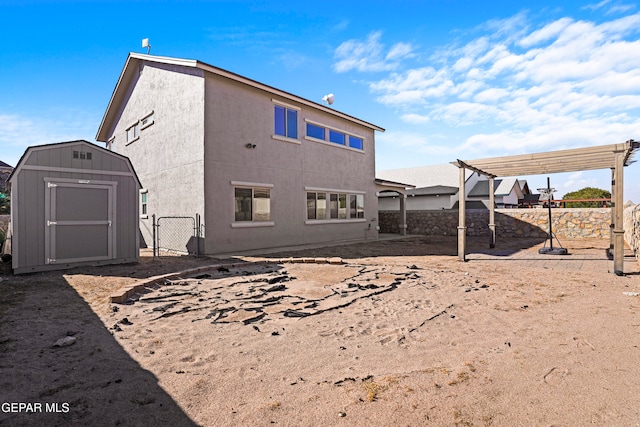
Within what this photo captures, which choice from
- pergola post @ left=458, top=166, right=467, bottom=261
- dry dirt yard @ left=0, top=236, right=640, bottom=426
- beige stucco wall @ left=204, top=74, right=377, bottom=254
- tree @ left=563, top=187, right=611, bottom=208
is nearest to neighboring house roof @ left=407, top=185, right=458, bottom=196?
beige stucco wall @ left=204, top=74, right=377, bottom=254

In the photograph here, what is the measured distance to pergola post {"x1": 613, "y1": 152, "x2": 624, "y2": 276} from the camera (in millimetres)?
7383

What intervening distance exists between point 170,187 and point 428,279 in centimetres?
1047

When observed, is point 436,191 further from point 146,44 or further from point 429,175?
point 146,44

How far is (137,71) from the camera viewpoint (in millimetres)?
15070

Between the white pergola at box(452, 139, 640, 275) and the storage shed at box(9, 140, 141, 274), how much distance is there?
33.0 ft

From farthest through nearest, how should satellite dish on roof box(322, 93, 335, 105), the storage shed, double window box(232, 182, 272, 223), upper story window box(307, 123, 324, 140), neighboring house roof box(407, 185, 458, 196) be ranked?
1. neighboring house roof box(407, 185, 458, 196)
2. satellite dish on roof box(322, 93, 335, 105)
3. upper story window box(307, 123, 324, 140)
4. double window box(232, 182, 272, 223)
5. the storage shed

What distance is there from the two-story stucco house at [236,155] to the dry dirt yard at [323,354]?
18.1 ft

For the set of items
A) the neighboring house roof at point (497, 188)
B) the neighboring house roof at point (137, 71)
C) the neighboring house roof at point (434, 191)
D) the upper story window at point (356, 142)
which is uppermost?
the neighboring house roof at point (137, 71)

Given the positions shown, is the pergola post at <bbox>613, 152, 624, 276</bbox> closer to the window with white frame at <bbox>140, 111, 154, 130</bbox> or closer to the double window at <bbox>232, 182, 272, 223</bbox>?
the double window at <bbox>232, 182, 272, 223</bbox>

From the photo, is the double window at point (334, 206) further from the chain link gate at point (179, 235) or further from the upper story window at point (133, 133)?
the upper story window at point (133, 133)

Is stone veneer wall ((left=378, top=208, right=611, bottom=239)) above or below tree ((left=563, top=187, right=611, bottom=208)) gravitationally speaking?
below

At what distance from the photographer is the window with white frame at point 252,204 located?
1198cm

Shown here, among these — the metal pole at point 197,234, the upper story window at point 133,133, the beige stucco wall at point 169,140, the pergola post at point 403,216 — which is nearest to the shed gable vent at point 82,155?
the beige stucco wall at point 169,140

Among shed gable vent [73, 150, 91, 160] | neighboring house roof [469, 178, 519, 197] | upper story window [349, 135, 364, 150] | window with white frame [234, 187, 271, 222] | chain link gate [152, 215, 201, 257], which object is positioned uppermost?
upper story window [349, 135, 364, 150]
